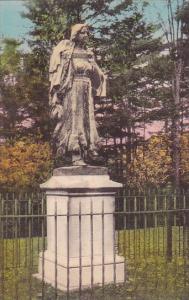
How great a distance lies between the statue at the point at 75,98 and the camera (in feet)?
31.5

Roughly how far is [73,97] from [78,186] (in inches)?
65.7

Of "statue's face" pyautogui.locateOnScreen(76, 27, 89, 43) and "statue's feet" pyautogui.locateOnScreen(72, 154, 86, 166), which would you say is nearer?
"statue's feet" pyautogui.locateOnScreen(72, 154, 86, 166)

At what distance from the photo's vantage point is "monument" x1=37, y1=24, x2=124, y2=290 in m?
8.93

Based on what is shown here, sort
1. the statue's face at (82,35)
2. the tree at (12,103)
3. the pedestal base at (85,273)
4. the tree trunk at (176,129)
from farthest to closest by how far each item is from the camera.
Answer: the tree at (12,103) < the tree trunk at (176,129) < the statue's face at (82,35) < the pedestal base at (85,273)

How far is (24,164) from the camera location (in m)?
23.8

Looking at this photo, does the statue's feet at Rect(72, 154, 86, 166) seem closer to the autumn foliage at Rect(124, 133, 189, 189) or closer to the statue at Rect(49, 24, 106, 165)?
the statue at Rect(49, 24, 106, 165)

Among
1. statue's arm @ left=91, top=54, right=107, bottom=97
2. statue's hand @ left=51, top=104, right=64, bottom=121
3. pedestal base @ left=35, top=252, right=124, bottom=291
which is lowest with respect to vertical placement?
pedestal base @ left=35, top=252, right=124, bottom=291

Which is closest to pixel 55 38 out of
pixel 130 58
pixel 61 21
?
pixel 61 21

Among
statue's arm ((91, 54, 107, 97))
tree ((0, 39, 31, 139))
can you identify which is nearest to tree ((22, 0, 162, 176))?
tree ((0, 39, 31, 139))

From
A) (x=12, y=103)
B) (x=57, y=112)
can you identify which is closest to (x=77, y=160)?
(x=57, y=112)

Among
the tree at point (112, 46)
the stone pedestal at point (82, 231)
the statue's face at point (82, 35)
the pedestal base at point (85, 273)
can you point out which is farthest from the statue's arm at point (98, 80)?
the tree at point (112, 46)

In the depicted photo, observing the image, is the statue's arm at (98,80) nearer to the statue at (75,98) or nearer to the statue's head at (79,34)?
the statue at (75,98)

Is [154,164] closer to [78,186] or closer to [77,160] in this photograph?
[77,160]

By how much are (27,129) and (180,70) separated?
7.99 meters
